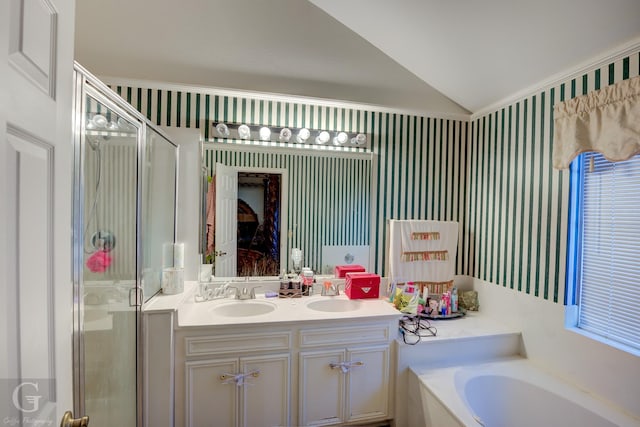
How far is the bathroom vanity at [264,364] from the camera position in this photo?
1.72m

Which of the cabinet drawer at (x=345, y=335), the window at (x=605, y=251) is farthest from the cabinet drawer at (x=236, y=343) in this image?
the window at (x=605, y=251)

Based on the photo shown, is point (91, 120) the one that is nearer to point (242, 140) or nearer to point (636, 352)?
A: point (242, 140)

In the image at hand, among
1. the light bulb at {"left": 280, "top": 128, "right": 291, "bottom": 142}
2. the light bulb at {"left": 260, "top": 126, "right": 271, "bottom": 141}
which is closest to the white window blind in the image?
the light bulb at {"left": 280, "top": 128, "right": 291, "bottom": 142}

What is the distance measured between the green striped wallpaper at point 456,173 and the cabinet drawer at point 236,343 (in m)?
0.80

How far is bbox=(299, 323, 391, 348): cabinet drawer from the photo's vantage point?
1959 mm

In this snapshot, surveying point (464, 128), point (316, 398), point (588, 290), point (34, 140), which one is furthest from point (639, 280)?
point (34, 140)

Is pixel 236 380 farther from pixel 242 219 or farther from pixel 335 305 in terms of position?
pixel 242 219

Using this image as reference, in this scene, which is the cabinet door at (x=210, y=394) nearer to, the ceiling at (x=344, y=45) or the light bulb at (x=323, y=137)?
the light bulb at (x=323, y=137)

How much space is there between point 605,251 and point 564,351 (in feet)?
2.28

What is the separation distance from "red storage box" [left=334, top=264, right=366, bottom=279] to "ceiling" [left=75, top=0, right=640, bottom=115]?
1411 millimetres

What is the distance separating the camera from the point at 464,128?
2840mm

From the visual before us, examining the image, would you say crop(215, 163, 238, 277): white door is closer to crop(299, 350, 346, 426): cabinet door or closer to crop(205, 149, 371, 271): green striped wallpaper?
crop(205, 149, 371, 271): green striped wallpaper

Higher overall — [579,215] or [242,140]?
[242,140]

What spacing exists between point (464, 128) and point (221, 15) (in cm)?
227
